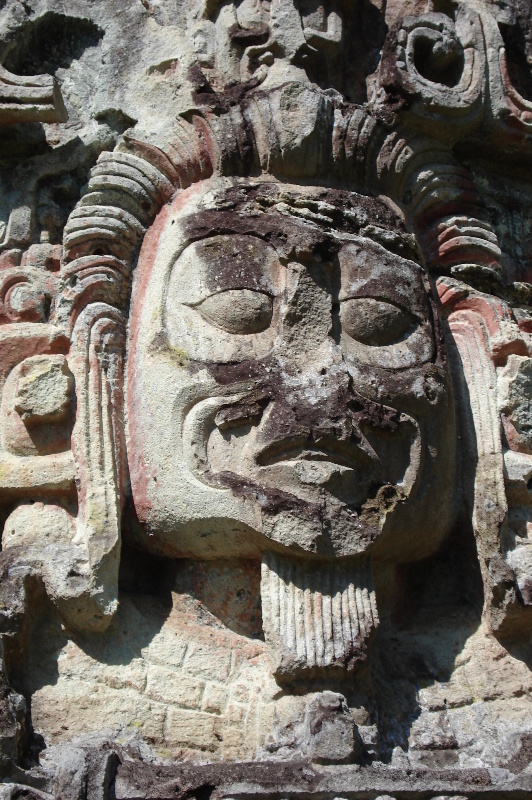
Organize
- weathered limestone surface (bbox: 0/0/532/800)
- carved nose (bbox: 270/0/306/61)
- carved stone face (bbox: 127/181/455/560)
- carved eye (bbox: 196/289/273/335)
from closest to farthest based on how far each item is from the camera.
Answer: weathered limestone surface (bbox: 0/0/532/800), carved stone face (bbox: 127/181/455/560), carved eye (bbox: 196/289/273/335), carved nose (bbox: 270/0/306/61)

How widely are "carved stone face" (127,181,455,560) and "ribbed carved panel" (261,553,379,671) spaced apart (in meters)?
0.11

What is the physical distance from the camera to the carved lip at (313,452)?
3.51 metres

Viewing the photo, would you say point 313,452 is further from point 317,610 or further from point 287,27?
point 287,27

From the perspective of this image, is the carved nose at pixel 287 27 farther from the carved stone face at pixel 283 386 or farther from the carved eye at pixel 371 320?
the carved eye at pixel 371 320

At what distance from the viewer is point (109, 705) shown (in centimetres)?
336

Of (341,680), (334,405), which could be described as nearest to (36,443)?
(334,405)

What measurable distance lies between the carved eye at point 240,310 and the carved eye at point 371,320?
32 cm

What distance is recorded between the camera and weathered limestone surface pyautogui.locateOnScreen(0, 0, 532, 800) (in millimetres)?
3346

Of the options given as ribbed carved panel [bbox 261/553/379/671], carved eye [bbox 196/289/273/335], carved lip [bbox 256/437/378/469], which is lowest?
ribbed carved panel [bbox 261/553/379/671]

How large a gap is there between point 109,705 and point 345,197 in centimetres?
228

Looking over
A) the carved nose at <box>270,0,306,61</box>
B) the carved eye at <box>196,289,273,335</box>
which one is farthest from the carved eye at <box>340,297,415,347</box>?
the carved nose at <box>270,0,306,61</box>

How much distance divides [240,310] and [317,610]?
1.21m

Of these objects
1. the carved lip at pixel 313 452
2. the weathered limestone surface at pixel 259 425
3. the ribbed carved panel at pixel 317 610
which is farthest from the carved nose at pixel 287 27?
the ribbed carved panel at pixel 317 610

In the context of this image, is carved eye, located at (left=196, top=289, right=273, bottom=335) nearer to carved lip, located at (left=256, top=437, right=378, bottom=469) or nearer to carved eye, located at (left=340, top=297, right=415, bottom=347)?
carved eye, located at (left=340, top=297, right=415, bottom=347)
